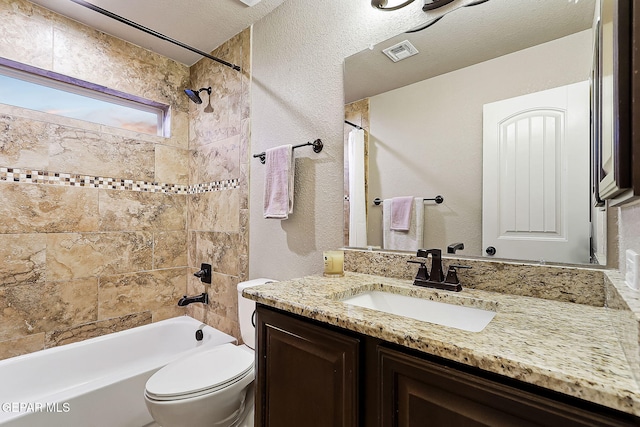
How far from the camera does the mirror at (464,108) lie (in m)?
1.01

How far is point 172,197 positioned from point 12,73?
4.04 ft

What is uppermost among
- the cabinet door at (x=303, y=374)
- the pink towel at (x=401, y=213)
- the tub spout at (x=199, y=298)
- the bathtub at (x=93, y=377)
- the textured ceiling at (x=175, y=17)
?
the textured ceiling at (x=175, y=17)

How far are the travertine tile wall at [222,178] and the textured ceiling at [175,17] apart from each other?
0.14 metres

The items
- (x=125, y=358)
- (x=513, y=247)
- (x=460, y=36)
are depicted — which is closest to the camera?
(x=513, y=247)

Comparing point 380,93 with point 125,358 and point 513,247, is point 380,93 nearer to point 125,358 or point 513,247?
point 513,247

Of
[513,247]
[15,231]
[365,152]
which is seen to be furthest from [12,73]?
[513,247]

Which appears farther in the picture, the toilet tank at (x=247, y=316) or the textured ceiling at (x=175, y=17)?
the textured ceiling at (x=175, y=17)

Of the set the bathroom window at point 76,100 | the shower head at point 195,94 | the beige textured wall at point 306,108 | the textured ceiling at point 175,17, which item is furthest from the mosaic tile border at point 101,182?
the textured ceiling at point 175,17

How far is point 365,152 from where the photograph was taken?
4.97ft

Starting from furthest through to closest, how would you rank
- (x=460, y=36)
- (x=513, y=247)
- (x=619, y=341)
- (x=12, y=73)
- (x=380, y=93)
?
(x=12, y=73) < (x=380, y=93) < (x=460, y=36) < (x=513, y=247) < (x=619, y=341)

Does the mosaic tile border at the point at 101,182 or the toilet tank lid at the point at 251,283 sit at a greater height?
the mosaic tile border at the point at 101,182

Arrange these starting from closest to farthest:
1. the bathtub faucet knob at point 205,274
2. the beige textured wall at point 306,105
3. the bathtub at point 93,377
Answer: the bathtub at point 93,377 → the beige textured wall at point 306,105 → the bathtub faucet knob at point 205,274

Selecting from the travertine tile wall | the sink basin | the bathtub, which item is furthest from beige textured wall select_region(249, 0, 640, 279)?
the bathtub

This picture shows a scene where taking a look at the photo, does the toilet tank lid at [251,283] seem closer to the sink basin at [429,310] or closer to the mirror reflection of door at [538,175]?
the sink basin at [429,310]
